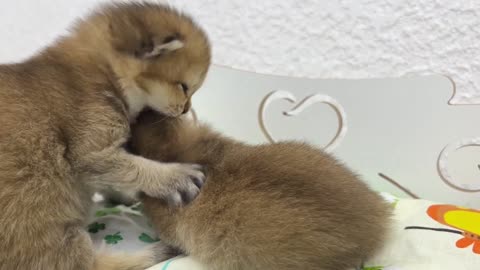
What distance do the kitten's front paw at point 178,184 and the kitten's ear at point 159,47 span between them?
19 centimetres

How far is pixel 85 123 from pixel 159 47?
178mm

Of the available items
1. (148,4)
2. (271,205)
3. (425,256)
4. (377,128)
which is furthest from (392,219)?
(148,4)

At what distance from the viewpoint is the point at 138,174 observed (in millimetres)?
909

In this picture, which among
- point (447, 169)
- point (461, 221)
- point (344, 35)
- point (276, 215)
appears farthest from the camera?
point (344, 35)

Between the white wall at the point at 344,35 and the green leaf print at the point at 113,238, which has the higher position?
the white wall at the point at 344,35

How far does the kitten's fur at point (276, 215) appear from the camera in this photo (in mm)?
800

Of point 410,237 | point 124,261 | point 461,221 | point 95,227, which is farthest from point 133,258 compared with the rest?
point 461,221

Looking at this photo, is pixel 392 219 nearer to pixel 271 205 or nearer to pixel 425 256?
pixel 425 256

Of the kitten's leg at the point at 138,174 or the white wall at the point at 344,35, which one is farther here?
the white wall at the point at 344,35

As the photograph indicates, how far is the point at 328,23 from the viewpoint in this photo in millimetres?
1463

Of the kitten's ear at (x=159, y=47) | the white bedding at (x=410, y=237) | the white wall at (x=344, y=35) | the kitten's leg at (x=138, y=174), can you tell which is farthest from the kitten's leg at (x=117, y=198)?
the white wall at (x=344, y=35)

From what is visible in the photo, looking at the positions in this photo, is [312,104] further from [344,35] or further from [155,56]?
[155,56]

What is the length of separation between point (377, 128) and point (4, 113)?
856 mm

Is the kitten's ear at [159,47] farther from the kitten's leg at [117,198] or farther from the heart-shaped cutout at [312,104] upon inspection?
the heart-shaped cutout at [312,104]
